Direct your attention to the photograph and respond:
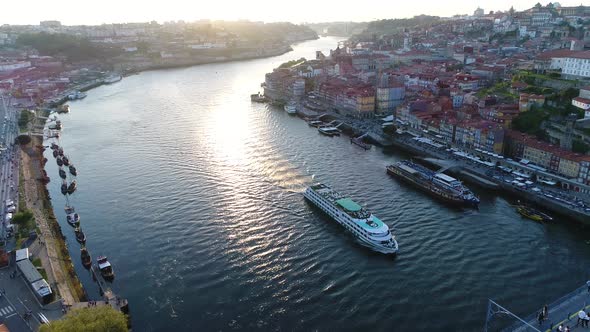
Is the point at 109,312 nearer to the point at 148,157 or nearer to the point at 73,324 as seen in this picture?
the point at 73,324

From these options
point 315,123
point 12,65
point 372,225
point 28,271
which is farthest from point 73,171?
point 12,65

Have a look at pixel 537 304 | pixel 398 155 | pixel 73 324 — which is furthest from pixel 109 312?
pixel 398 155

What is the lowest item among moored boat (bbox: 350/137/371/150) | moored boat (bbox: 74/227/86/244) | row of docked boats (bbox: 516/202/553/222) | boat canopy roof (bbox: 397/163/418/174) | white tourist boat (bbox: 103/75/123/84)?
row of docked boats (bbox: 516/202/553/222)

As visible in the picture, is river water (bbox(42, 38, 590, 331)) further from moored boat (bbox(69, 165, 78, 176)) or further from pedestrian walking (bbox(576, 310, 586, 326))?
pedestrian walking (bbox(576, 310, 586, 326))

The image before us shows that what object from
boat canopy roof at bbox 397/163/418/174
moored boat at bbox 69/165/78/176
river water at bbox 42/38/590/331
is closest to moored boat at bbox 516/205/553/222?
river water at bbox 42/38/590/331

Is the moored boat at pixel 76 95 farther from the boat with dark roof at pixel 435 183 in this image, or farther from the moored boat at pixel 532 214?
the moored boat at pixel 532 214

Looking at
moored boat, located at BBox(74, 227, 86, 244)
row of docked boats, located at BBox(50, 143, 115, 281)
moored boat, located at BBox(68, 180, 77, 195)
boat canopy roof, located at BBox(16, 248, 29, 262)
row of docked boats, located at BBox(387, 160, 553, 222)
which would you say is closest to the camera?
boat canopy roof, located at BBox(16, 248, 29, 262)

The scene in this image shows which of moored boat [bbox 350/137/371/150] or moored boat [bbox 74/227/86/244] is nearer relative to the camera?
moored boat [bbox 74/227/86/244]
